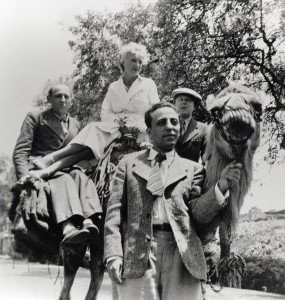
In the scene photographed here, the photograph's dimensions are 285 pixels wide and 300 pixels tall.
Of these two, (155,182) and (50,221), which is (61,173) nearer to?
(50,221)

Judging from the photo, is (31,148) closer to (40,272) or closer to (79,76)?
(40,272)

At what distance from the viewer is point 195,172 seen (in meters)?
2.53

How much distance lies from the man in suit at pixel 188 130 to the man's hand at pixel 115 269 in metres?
1.04

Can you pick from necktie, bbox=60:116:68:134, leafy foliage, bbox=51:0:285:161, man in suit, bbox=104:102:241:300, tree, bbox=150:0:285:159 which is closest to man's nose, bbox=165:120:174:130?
man in suit, bbox=104:102:241:300

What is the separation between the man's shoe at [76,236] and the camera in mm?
2714

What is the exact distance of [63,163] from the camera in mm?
3105

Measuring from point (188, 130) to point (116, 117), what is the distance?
540 millimetres

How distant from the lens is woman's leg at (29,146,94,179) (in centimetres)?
298

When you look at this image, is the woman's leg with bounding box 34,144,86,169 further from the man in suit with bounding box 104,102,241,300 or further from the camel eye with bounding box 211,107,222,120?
the camel eye with bounding box 211,107,222,120

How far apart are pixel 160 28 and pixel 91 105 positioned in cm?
166

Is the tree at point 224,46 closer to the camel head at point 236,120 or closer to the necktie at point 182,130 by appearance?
the necktie at point 182,130

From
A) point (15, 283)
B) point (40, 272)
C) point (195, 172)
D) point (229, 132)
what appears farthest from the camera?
point (40, 272)

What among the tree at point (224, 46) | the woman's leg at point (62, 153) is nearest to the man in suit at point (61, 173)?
the woman's leg at point (62, 153)

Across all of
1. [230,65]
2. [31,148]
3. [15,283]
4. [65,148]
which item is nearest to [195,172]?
[65,148]
